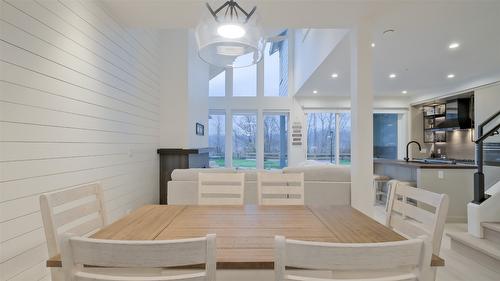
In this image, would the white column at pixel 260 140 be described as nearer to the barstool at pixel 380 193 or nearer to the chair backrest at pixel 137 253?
the barstool at pixel 380 193

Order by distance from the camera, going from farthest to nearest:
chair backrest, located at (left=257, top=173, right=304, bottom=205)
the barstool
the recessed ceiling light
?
the barstool → the recessed ceiling light → chair backrest, located at (left=257, top=173, right=304, bottom=205)

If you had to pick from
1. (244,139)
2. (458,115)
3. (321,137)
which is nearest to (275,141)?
(244,139)

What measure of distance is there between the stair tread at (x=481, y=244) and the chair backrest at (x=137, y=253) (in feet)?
10.2

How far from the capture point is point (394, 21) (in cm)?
321

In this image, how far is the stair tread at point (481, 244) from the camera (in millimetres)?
2688

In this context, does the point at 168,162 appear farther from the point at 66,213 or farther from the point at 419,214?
the point at 419,214

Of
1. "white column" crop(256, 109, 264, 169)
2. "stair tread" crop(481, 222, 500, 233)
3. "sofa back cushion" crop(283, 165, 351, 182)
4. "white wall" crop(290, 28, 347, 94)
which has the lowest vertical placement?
"stair tread" crop(481, 222, 500, 233)

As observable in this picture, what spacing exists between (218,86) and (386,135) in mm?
5437

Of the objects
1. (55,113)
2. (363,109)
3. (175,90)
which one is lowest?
(55,113)

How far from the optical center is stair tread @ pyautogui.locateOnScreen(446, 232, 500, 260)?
269cm

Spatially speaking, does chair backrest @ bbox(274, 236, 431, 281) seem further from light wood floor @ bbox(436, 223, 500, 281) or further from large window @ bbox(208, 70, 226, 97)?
large window @ bbox(208, 70, 226, 97)

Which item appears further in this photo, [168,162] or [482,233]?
[168,162]

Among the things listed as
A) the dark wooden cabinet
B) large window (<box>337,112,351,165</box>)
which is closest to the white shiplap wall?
the dark wooden cabinet

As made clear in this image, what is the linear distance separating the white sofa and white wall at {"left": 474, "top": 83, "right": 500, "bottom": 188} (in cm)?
373
